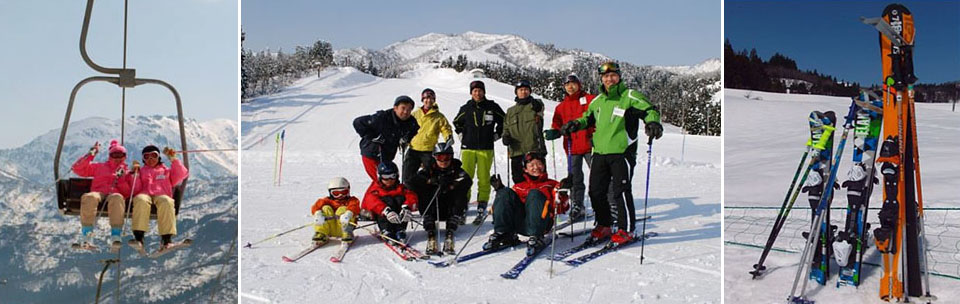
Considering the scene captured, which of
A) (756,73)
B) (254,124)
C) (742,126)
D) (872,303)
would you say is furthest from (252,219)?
(756,73)

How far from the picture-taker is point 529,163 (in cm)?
584

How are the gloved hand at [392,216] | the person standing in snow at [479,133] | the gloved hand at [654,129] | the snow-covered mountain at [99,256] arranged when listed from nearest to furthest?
the gloved hand at [654,129] → the gloved hand at [392,216] → the person standing in snow at [479,133] → the snow-covered mountain at [99,256]

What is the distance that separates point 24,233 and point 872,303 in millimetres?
163407

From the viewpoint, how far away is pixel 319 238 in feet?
19.2

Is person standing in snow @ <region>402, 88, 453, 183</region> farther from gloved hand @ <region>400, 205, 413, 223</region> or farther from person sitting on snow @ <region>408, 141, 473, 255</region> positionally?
gloved hand @ <region>400, 205, 413, 223</region>

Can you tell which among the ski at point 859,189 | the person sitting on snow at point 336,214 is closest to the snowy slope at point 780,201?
the ski at point 859,189

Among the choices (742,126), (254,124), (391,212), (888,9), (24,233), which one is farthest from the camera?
(24,233)

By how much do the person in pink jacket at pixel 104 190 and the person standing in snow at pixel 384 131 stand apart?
2158 millimetres

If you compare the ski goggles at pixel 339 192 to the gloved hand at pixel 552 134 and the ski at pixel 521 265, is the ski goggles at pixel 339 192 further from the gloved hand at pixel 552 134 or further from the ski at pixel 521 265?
the gloved hand at pixel 552 134

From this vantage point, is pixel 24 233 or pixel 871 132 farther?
pixel 24 233

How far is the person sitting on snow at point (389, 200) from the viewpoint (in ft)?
19.5

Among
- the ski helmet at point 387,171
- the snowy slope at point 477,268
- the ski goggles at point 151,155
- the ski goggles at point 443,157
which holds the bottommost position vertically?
the snowy slope at point 477,268

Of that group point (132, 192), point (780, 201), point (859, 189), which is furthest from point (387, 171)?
point (780, 201)

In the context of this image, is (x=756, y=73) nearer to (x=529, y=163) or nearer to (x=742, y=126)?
(x=742, y=126)
